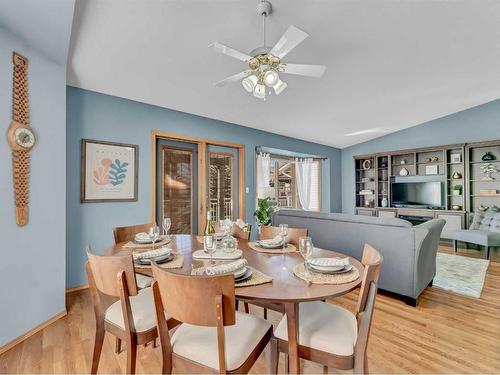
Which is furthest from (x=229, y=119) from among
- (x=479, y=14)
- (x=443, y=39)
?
(x=479, y=14)

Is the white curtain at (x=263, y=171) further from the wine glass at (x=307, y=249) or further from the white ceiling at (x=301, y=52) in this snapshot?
the wine glass at (x=307, y=249)

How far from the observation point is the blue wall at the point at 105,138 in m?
3.06

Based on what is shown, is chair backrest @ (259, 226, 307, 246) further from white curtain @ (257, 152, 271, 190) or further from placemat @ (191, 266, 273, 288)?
white curtain @ (257, 152, 271, 190)

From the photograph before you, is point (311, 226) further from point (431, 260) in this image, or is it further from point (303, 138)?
point (303, 138)

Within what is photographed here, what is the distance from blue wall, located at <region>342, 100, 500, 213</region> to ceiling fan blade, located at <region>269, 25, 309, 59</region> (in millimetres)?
5506

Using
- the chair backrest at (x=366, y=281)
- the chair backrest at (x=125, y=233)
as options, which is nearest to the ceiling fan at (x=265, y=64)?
the chair backrest at (x=366, y=281)

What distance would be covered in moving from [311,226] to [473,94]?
Answer: 4.03 m

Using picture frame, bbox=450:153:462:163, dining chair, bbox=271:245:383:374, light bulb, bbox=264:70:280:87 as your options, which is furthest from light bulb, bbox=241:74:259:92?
picture frame, bbox=450:153:462:163

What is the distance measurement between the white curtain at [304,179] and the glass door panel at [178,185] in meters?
3.33

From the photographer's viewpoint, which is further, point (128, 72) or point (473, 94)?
point (473, 94)

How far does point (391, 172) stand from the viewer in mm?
6559

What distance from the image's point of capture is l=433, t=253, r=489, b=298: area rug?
3062 millimetres

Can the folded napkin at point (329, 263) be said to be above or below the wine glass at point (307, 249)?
below

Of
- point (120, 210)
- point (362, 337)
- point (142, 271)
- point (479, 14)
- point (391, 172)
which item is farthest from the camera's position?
point (391, 172)
